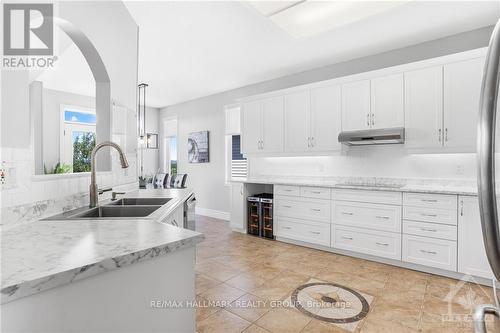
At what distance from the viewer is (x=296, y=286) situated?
2523mm

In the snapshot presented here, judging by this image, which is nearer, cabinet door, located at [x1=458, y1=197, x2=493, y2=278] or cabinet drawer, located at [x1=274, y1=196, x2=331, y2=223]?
cabinet door, located at [x1=458, y1=197, x2=493, y2=278]

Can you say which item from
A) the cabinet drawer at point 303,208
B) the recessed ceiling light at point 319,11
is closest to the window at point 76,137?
the cabinet drawer at point 303,208

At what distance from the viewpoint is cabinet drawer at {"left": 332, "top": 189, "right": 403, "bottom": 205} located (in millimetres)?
3072

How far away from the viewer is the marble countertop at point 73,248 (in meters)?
0.66

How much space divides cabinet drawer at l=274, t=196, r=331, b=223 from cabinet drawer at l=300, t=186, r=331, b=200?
0.19ft

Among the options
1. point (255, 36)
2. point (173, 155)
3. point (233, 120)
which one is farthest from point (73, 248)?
point (173, 155)

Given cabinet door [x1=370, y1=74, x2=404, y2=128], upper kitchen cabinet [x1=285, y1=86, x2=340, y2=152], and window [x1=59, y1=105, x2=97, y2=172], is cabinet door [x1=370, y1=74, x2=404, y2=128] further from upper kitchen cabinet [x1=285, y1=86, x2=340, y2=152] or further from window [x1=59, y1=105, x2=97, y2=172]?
window [x1=59, y1=105, x2=97, y2=172]

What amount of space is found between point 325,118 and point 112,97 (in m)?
2.82

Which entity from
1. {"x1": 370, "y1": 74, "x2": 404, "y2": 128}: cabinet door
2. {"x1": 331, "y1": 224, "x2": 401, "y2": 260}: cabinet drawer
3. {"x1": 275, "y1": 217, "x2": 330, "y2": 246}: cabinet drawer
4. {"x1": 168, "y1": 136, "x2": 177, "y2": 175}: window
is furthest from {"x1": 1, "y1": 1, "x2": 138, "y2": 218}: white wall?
{"x1": 168, "y1": 136, "x2": 177, "y2": 175}: window

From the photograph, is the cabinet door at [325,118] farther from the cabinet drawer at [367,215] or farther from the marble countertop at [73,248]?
the marble countertop at [73,248]

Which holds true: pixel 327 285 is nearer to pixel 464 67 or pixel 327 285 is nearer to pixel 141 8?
pixel 464 67

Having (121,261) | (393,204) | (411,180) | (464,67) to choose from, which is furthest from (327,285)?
(464,67)

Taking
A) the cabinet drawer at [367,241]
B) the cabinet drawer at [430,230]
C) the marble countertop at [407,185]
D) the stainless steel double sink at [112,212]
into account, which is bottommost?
the cabinet drawer at [367,241]

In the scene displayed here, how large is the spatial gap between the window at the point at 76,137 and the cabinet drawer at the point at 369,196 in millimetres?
5229
